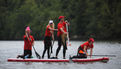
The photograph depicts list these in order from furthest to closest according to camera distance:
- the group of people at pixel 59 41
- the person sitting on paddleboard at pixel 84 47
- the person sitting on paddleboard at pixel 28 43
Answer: the person sitting on paddleboard at pixel 28 43 < the group of people at pixel 59 41 < the person sitting on paddleboard at pixel 84 47

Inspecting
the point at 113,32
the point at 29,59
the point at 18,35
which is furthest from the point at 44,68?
the point at 18,35

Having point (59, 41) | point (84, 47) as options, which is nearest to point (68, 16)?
point (59, 41)

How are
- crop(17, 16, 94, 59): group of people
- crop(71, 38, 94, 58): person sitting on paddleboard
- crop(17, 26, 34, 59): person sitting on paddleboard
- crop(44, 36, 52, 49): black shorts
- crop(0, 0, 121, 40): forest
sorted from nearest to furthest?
crop(71, 38, 94, 58): person sitting on paddleboard, crop(17, 16, 94, 59): group of people, crop(17, 26, 34, 59): person sitting on paddleboard, crop(44, 36, 52, 49): black shorts, crop(0, 0, 121, 40): forest

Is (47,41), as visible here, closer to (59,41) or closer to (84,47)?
(59,41)

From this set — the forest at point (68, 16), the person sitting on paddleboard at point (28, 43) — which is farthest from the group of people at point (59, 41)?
the forest at point (68, 16)

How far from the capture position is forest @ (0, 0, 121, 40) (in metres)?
91.7

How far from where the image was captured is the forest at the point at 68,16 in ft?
301

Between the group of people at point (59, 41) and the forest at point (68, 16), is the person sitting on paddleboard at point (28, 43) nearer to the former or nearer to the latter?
the group of people at point (59, 41)

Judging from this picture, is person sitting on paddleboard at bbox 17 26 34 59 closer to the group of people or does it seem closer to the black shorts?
the group of people

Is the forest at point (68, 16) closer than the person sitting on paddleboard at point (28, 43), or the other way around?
the person sitting on paddleboard at point (28, 43)

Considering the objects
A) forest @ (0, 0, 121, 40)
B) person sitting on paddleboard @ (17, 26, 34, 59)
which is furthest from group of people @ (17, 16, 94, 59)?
forest @ (0, 0, 121, 40)

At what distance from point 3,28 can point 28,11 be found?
31.3 feet

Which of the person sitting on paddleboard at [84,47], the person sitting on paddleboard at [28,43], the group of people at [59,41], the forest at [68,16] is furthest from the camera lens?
the forest at [68,16]

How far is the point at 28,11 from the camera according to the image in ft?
376
